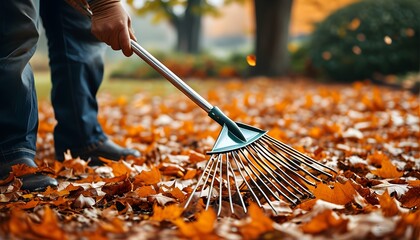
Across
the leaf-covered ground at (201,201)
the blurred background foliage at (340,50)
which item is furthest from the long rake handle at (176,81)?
the blurred background foliage at (340,50)

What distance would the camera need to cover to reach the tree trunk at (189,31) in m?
16.1

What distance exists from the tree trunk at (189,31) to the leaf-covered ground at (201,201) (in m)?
11.8

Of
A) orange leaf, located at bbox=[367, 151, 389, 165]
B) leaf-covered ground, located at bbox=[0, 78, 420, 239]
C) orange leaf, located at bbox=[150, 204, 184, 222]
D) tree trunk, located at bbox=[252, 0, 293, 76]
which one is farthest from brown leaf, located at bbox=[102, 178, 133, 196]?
tree trunk, located at bbox=[252, 0, 293, 76]

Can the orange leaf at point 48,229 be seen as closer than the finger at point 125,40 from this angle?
Yes

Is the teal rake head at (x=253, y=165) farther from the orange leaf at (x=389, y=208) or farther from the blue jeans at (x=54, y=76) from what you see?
the blue jeans at (x=54, y=76)

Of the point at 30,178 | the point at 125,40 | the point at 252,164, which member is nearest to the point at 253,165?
the point at 252,164

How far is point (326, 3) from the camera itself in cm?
1389

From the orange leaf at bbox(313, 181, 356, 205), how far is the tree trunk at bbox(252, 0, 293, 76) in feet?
25.9

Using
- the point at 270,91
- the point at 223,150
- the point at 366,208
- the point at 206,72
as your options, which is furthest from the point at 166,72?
the point at 206,72

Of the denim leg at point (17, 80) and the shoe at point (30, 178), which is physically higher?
the denim leg at point (17, 80)

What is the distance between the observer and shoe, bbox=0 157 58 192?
2006mm

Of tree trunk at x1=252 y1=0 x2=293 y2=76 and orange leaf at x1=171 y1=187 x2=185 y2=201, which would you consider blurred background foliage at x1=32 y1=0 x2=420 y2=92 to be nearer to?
tree trunk at x1=252 y1=0 x2=293 y2=76

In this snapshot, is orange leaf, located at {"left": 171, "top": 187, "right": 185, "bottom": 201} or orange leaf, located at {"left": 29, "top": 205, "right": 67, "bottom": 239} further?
orange leaf, located at {"left": 171, "top": 187, "right": 185, "bottom": 201}

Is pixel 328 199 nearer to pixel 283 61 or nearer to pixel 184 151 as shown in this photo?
pixel 184 151
